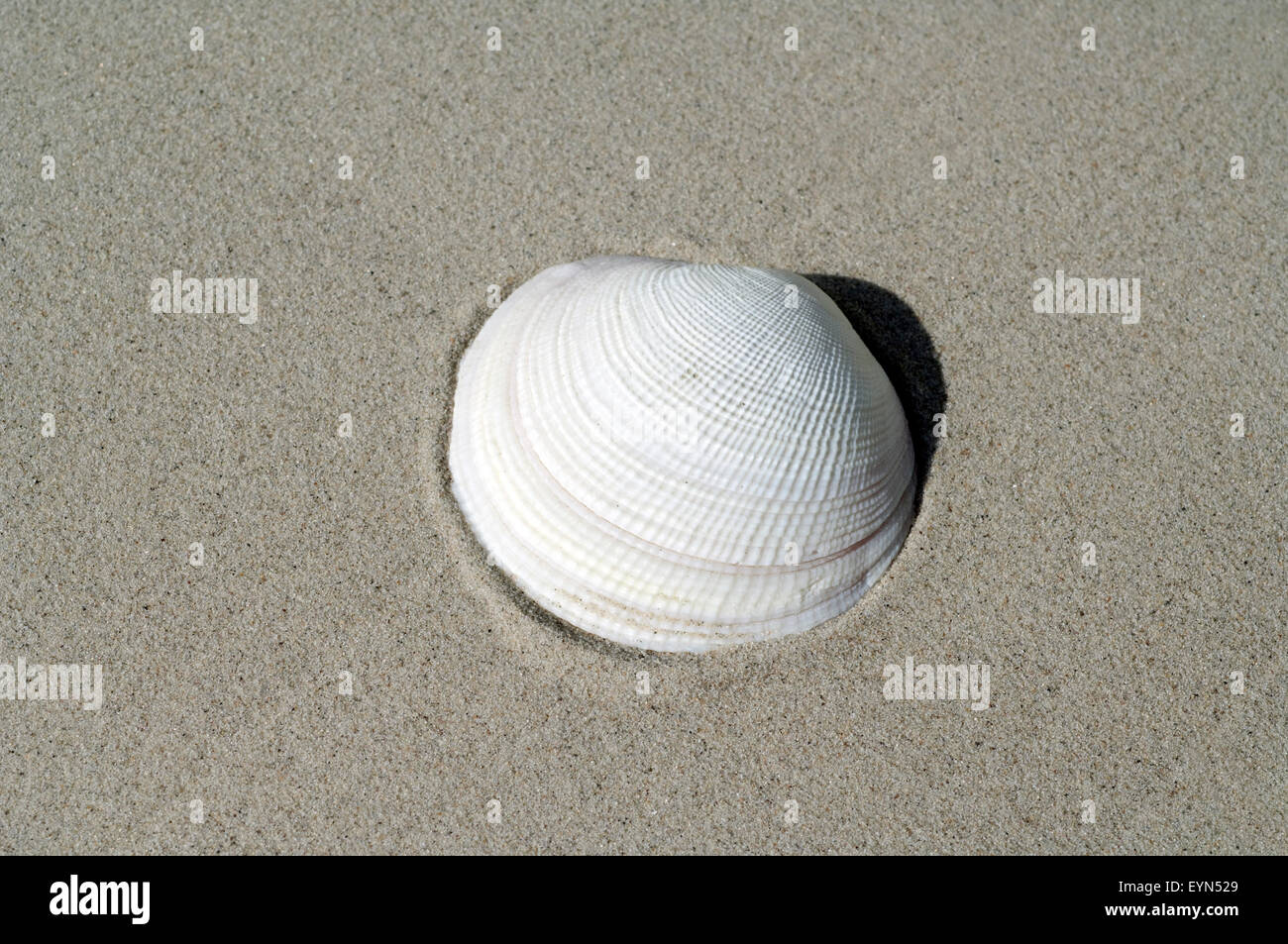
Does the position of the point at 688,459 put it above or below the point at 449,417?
below

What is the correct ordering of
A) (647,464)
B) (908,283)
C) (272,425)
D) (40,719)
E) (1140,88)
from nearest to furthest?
(647,464) → (40,719) → (272,425) → (908,283) → (1140,88)

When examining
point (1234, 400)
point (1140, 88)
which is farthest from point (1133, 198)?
point (1234, 400)

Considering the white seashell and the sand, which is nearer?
the white seashell

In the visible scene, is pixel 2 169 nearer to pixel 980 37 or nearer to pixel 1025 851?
pixel 980 37

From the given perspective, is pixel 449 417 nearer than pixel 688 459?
No
